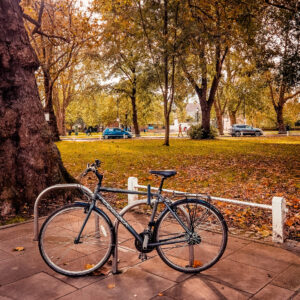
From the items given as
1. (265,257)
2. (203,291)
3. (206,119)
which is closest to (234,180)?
(265,257)

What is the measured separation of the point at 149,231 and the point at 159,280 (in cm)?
56

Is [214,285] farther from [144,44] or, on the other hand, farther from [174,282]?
[144,44]

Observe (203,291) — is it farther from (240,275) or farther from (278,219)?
(278,219)

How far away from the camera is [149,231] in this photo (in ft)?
13.3

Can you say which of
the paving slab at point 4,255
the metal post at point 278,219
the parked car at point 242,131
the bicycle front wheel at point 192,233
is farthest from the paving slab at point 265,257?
the parked car at point 242,131

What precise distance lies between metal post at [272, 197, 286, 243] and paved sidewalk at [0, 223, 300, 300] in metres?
0.33

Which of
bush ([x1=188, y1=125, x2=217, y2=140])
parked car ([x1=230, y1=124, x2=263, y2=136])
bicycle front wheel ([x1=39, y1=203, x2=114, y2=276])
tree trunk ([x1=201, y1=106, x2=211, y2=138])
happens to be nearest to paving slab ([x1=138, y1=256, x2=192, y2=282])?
bicycle front wheel ([x1=39, y1=203, x2=114, y2=276])

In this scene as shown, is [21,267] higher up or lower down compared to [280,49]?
lower down

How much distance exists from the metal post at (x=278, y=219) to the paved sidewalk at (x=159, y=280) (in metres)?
0.33

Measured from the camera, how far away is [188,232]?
4.10m

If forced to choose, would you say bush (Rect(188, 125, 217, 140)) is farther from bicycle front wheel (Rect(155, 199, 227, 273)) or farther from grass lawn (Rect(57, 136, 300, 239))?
bicycle front wheel (Rect(155, 199, 227, 273))

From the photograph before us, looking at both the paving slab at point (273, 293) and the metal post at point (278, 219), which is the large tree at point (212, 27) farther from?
the paving slab at point (273, 293)

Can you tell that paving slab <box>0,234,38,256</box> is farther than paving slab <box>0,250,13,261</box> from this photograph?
Yes

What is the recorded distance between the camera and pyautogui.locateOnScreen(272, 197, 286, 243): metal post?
4935 millimetres
